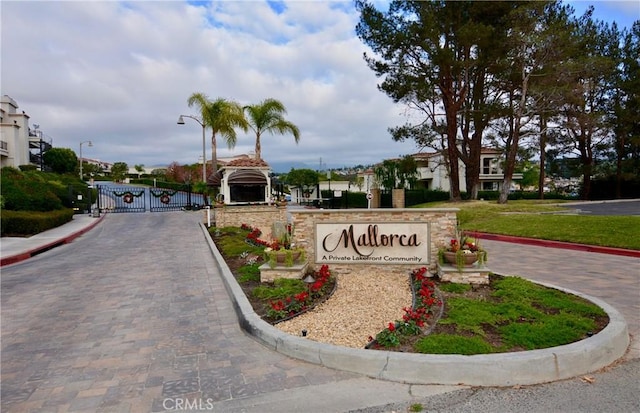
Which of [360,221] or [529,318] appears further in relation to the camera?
[360,221]

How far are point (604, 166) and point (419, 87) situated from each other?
2390 cm

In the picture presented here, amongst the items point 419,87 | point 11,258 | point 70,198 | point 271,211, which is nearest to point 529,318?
point 11,258

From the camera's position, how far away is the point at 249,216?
59.7 feet

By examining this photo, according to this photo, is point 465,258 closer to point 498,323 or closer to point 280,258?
point 498,323

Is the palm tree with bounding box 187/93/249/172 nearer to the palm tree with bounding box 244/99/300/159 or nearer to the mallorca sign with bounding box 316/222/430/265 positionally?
the palm tree with bounding box 244/99/300/159

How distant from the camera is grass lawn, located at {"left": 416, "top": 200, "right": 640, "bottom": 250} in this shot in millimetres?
11820

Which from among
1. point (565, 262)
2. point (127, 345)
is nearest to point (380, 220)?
point (127, 345)

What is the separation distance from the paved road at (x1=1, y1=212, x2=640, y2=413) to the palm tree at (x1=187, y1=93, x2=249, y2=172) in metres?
21.4

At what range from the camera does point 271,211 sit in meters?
18.8

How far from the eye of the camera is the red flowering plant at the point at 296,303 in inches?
206

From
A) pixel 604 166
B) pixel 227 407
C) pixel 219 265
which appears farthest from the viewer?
pixel 604 166

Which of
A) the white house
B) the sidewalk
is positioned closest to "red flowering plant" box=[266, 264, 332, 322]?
the sidewalk

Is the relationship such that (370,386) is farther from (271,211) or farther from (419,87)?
(419,87)

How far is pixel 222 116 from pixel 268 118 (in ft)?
12.1
